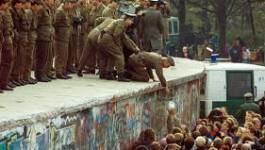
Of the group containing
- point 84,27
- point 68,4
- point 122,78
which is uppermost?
point 68,4

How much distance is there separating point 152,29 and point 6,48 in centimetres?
804

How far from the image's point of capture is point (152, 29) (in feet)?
72.3

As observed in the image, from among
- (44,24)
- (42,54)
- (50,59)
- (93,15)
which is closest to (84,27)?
→ (93,15)

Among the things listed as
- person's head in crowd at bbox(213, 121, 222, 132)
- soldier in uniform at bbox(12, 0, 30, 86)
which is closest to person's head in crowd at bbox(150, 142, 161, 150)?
person's head in crowd at bbox(213, 121, 222, 132)

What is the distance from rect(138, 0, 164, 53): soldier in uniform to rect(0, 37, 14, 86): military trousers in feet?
25.1

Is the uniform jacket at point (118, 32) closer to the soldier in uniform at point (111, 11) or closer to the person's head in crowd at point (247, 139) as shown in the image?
the soldier in uniform at point (111, 11)

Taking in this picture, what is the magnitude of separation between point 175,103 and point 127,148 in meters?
4.42

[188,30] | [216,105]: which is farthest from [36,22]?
[188,30]

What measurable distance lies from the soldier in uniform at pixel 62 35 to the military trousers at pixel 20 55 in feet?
6.18

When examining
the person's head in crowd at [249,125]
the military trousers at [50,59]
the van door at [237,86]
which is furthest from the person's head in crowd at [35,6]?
the van door at [237,86]

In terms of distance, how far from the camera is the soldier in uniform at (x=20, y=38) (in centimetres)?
1495

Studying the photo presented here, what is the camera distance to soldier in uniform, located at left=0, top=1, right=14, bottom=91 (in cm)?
1413

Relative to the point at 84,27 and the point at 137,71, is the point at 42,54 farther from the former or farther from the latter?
the point at 84,27

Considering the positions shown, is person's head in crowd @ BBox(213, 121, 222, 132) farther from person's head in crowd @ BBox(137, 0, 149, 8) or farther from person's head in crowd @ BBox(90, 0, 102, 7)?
person's head in crowd @ BBox(137, 0, 149, 8)
